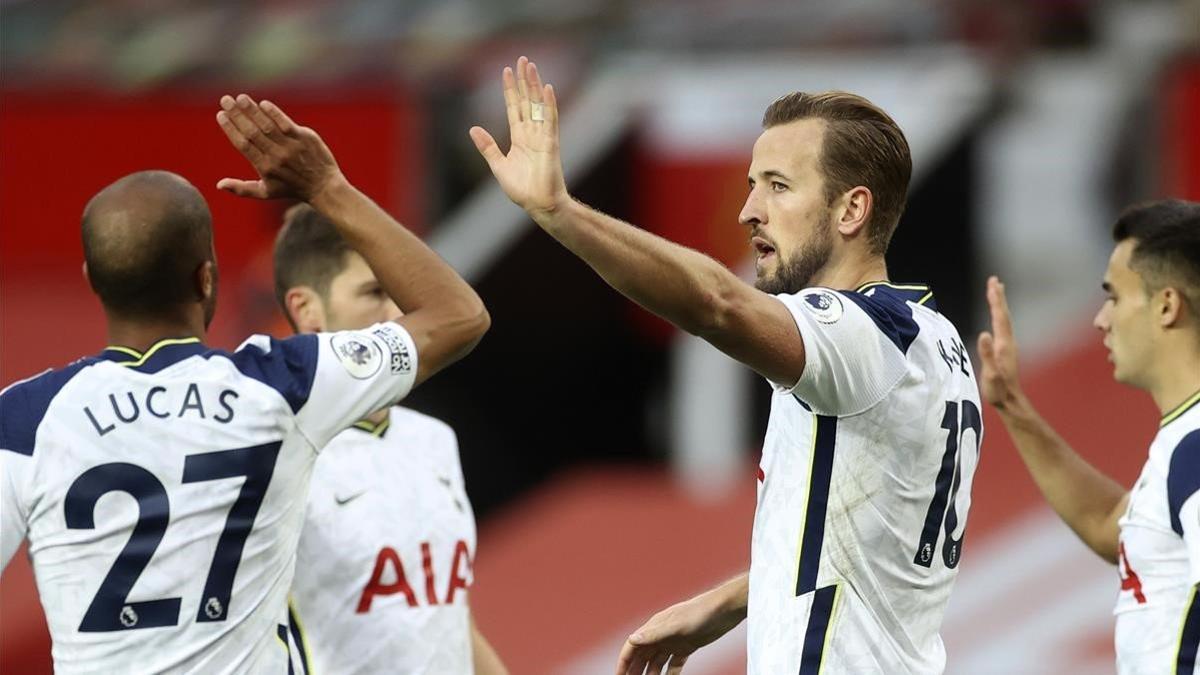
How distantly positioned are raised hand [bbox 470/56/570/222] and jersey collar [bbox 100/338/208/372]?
84cm

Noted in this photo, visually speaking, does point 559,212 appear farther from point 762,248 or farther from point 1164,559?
point 1164,559

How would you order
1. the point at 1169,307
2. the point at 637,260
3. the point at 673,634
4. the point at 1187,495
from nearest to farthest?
the point at 637,260 → the point at 673,634 → the point at 1187,495 → the point at 1169,307

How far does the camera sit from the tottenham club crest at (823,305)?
3.86m

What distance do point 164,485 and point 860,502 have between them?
5.05ft

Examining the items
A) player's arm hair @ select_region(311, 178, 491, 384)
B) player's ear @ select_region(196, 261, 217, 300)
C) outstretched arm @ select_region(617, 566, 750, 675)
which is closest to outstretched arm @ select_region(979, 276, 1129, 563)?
outstretched arm @ select_region(617, 566, 750, 675)

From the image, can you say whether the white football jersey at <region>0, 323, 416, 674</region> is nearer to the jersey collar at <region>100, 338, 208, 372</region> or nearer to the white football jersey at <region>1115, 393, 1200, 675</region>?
the jersey collar at <region>100, 338, 208, 372</region>

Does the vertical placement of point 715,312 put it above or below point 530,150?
below

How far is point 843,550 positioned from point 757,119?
930 centimetres

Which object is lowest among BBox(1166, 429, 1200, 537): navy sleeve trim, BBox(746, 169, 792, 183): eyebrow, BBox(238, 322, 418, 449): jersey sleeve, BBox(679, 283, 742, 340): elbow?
BBox(1166, 429, 1200, 537): navy sleeve trim

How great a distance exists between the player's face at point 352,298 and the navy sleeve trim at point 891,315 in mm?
1860

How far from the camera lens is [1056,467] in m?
5.62

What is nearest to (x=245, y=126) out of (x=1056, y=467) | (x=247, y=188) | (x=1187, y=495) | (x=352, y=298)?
(x=247, y=188)

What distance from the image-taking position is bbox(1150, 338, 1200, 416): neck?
512cm

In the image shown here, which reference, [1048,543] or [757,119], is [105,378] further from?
[757,119]
